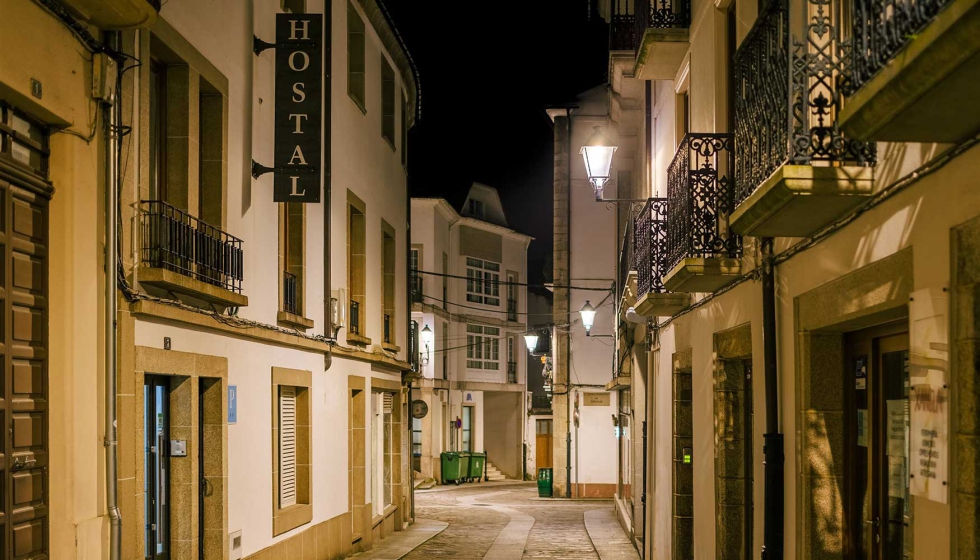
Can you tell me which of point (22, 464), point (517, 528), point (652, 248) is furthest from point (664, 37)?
point (517, 528)

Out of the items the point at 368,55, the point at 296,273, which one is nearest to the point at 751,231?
the point at 296,273

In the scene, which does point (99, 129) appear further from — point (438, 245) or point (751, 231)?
point (438, 245)

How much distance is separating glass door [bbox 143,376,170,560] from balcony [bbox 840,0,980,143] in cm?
680

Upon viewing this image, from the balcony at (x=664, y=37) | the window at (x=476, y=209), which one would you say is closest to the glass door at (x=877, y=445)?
the balcony at (x=664, y=37)

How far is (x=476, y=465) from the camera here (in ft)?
129

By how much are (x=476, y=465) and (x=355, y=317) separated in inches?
901

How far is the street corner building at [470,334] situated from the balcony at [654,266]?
73.5 ft

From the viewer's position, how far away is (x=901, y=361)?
19.0 feet

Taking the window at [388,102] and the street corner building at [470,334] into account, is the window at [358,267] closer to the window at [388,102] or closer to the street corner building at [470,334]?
the window at [388,102]

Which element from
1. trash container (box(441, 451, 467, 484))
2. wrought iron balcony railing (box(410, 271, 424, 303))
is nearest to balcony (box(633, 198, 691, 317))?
wrought iron balcony railing (box(410, 271, 424, 303))

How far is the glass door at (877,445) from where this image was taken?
5746 millimetres

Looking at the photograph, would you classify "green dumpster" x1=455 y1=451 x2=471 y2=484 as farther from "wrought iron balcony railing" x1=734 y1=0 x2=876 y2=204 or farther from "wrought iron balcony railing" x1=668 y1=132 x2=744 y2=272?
"wrought iron balcony railing" x1=734 y1=0 x2=876 y2=204

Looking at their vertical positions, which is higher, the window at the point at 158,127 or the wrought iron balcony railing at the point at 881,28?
the window at the point at 158,127

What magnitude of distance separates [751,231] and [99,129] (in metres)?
4.52
